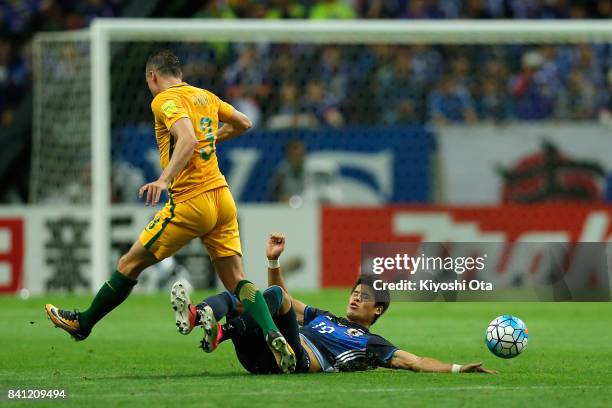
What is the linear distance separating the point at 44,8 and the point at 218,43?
3705 millimetres

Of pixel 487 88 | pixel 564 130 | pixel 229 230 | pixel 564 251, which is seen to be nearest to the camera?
pixel 229 230

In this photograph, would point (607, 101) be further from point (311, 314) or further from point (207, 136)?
point (207, 136)

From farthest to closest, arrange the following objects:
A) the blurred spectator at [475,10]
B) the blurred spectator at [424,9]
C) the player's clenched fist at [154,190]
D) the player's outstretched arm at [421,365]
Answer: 1. the blurred spectator at [475,10]
2. the blurred spectator at [424,9]
3. the player's outstretched arm at [421,365]
4. the player's clenched fist at [154,190]

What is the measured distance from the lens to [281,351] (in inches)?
351

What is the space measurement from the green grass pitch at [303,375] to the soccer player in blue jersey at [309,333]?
13 cm

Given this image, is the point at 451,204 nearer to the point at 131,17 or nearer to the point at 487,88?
the point at 487,88

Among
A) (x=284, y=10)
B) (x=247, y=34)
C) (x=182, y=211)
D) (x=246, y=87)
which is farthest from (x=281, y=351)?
(x=284, y=10)

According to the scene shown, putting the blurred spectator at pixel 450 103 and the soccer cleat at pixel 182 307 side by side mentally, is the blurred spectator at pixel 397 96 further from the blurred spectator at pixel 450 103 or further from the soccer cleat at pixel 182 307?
the soccer cleat at pixel 182 307

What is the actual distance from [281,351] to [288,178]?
36.0ft

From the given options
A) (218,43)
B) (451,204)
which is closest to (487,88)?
(451,204)

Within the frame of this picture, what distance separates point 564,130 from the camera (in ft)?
66.1

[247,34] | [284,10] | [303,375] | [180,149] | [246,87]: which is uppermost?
[284,10]

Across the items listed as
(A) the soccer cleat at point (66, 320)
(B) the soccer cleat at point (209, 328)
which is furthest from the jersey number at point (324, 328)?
(A) the soccer cleat at point (66, 320)

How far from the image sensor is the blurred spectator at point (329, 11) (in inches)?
880
